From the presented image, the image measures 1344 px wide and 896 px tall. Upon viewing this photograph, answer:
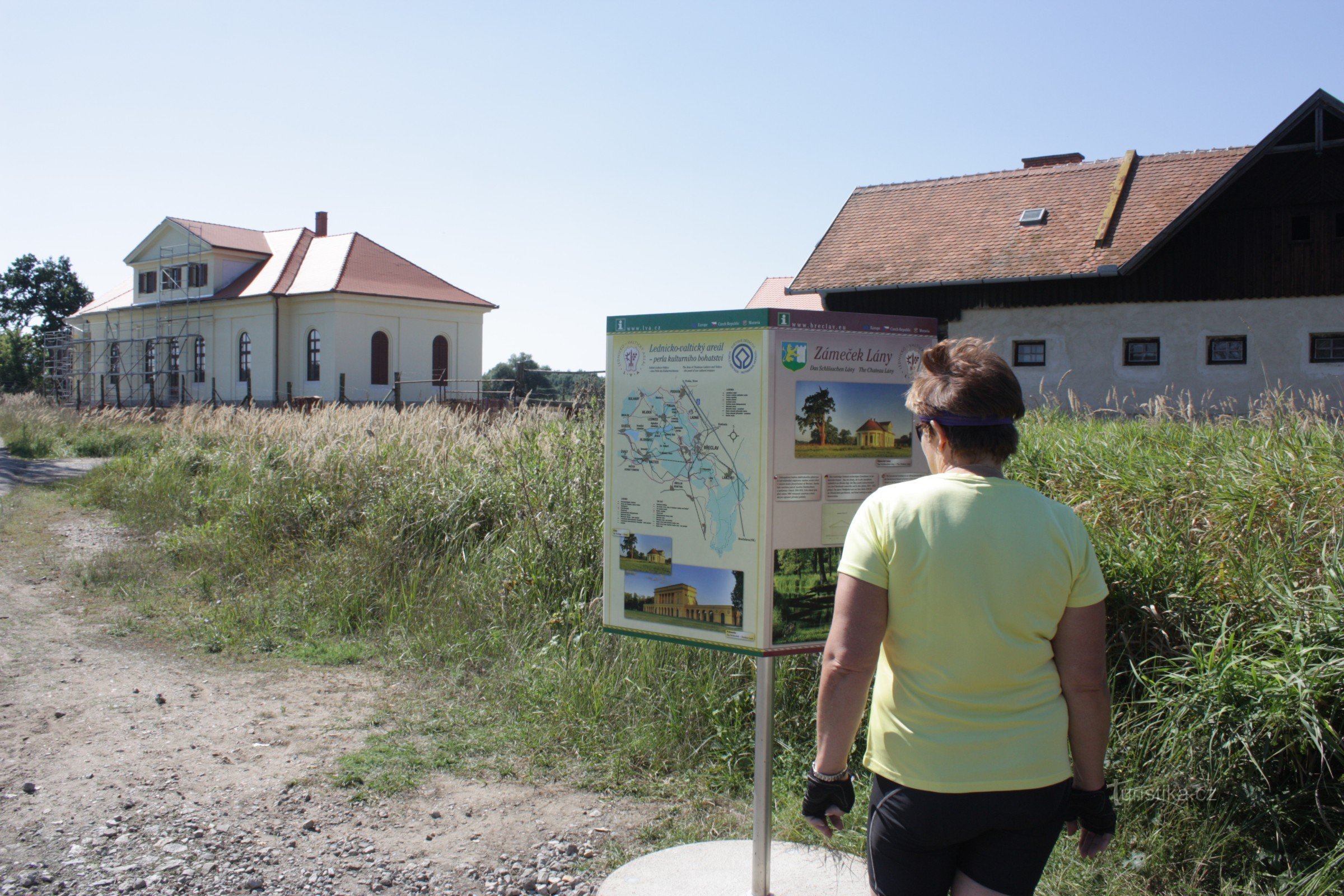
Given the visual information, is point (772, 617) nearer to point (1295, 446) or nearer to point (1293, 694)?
point (1293, 694)

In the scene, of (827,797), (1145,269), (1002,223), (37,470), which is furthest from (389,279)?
(827,797)

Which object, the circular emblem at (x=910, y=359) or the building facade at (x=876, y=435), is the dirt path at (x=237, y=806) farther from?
the circular emblem at (x=910, y=359)

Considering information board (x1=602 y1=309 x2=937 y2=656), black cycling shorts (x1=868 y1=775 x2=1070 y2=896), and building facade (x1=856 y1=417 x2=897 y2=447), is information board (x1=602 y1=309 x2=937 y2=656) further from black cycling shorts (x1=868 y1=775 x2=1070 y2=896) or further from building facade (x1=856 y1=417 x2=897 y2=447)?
black cycling shorts (x1=868 y1=775 x2=1070 y2=896)

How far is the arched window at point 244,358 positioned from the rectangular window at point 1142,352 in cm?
3518

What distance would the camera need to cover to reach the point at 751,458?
3.35 metres

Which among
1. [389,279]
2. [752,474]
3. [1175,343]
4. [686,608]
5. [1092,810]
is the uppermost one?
[389,279]

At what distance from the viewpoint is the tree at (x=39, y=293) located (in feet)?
266

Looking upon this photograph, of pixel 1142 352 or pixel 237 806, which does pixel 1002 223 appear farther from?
pixel 237 806

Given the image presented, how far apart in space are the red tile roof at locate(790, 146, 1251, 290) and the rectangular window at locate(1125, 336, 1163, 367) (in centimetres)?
203

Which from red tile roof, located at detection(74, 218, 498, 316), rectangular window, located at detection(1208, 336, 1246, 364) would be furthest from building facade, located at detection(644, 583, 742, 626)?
red tile roof, located at detection(74, 218, 498, 316)

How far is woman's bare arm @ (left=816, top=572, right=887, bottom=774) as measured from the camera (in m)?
2.13

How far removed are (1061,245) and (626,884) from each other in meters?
24.7

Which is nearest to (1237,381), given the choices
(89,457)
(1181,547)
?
(1181,547)

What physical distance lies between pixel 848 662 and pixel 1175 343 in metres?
24.6
